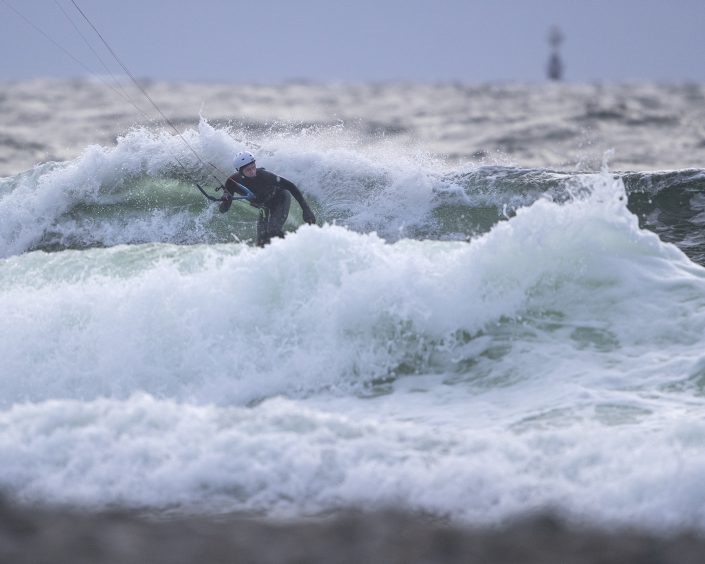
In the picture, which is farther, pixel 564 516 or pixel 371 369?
pixel 371 369

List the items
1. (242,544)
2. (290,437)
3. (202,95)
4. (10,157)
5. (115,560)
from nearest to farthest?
(115,560) < (242,544) < (290,437) < (10,157) < (202,95)

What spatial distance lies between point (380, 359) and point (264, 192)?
482cm

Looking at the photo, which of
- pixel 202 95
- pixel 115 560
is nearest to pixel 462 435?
pixel 115 560

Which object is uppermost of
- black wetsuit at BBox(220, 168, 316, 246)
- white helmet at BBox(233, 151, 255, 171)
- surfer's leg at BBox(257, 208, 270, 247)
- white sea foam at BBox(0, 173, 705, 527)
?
white helmet at BBox(233, 151, 255, 171)

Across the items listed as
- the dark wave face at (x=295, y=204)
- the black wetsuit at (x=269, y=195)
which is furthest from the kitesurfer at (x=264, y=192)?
the dark wave face at (x=295, y=204)

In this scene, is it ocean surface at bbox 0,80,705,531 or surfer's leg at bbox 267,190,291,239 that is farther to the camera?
surfer's leg at bbox 267,190,291,239

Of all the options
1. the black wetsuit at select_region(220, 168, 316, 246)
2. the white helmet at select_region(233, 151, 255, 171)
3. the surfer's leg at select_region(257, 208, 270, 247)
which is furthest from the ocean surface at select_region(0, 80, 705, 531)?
the white helmet at select_region(233, 151, 255, 171)

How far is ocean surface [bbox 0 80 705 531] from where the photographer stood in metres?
5.54

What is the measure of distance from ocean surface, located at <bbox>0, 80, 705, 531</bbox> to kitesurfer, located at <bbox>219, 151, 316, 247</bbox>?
80cm

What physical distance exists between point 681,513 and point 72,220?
44.4ft

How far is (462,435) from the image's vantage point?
20.5ft

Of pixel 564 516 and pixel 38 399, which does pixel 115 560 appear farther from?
pixel 38 399

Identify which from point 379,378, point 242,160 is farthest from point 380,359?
point 242,160

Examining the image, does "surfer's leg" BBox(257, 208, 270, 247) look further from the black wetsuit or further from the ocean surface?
the ocean surface
